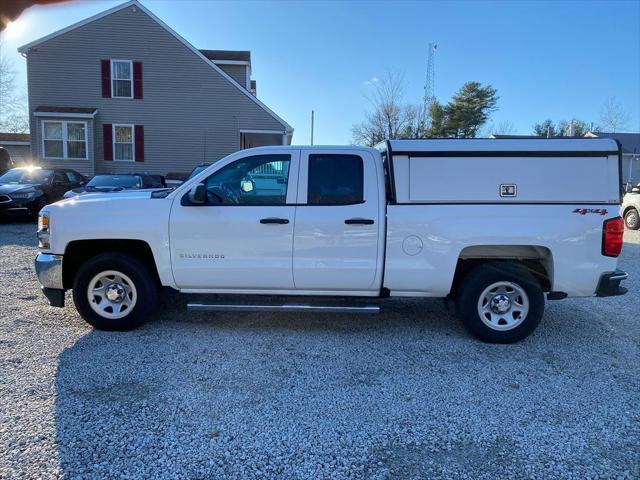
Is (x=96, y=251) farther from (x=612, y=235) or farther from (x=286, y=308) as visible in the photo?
(x=612, y=235)

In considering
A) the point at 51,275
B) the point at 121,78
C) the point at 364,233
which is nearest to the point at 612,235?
the point at 364,233

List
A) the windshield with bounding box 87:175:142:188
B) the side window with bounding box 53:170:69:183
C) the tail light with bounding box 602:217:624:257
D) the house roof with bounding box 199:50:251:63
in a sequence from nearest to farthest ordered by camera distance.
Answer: the tail light with bounding box 602:217:624:257, the windshield with bounding box 87:175:142:188, the side window with bounding box 53:170:69:183, the house roof with bounding box 199:50:251:63

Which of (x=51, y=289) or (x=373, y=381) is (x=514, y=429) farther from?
(x=51, y=289)

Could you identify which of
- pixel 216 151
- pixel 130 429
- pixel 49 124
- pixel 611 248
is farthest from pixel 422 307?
pixel 49 124

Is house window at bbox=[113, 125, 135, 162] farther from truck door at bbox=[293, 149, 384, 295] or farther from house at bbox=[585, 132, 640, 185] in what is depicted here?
house at bbox=[585, 132, 640, 185]

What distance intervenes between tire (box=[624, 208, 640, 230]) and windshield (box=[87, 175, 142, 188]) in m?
15.4

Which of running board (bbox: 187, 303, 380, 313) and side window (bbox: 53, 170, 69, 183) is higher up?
side window (bbox: 53, 170, 69, 183)

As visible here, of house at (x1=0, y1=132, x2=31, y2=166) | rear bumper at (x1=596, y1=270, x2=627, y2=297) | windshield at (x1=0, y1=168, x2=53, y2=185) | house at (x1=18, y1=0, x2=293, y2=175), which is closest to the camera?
rear bumper at (x1=596, y1=270, x2=627, y2=297)

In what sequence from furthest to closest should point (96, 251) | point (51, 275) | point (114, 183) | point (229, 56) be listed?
point (229, 56) → point (114, 183) → point (96, 251) → point (51, 275)

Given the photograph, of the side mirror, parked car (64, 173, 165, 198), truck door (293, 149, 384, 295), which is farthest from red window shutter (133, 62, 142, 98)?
truck door (293, 149, 384, 295)

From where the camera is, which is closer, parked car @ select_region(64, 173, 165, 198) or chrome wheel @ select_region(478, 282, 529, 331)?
chrome wheel @ select_region(478, 282, 529, 331)

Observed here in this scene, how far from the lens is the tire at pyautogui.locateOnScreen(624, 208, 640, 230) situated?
15012 millimetres

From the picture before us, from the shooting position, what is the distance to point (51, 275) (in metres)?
4.75

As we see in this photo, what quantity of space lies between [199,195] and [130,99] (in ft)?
60.9
